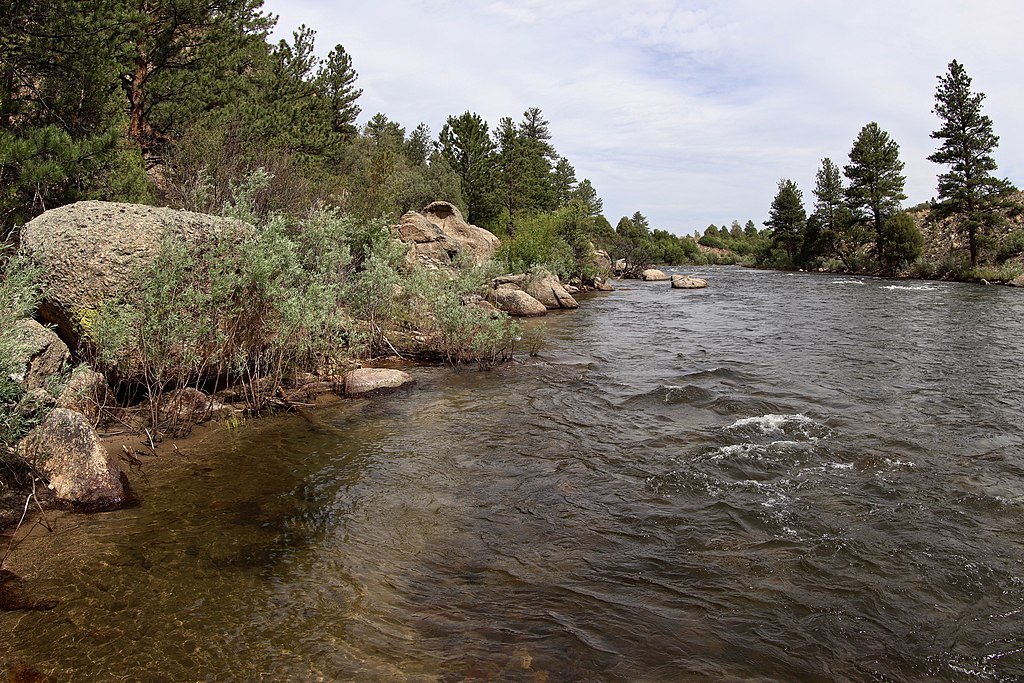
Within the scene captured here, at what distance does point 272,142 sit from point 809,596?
20993 millimetres

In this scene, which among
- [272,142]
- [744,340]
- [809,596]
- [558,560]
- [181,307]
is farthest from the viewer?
[272,142]

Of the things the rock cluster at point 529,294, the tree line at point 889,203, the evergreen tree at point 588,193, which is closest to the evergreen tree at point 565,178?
the evergreen tree at point 588,193

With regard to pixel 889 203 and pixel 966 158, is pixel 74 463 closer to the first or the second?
pixel 966 158

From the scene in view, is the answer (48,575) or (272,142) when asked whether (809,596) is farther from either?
(272,142)

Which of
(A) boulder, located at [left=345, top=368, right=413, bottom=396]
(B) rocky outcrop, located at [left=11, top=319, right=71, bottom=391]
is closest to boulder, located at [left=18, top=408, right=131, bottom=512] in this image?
(B) rocky outcrop, located at [left=11, top=319, right=71, bottom=391]

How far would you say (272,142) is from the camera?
20422 mm

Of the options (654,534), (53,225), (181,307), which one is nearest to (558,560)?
(654,534)

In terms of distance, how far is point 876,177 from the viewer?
49344 millimetres

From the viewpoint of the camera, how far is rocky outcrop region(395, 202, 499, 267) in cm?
2780

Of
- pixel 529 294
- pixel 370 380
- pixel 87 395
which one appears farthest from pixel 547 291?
pixel 87 395

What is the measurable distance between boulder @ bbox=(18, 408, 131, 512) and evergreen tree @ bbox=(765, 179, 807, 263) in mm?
68564

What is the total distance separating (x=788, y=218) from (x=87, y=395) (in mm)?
71105

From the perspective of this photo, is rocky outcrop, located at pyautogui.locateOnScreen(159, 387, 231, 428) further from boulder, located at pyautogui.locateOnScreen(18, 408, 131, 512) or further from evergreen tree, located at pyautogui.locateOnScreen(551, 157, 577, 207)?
evergreen tree, located at pyautogui.locateOnScreen(551, 157, 577, 207)

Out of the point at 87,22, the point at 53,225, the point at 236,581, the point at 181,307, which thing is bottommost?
the point at 236,581
